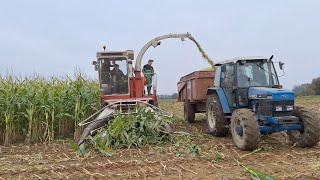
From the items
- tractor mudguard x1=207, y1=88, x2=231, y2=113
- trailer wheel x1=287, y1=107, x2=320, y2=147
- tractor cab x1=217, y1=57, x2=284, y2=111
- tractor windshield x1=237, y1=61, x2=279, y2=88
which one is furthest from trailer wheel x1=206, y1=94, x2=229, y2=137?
trailer wheel x1=287, y1=107, x2=320, y2=147

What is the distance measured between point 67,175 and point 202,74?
6538 mm

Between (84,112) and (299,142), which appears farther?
(84,112)

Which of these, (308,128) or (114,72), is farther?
(114,72)

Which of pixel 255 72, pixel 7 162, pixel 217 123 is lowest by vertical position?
pixel 7 162

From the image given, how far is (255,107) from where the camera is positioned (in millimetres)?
8328

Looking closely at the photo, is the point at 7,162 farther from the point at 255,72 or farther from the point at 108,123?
the point at 255,72

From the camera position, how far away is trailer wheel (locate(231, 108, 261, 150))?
7.25 m

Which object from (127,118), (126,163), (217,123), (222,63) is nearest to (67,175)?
(126,163)

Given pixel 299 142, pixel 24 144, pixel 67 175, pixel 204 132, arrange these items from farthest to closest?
pixel 204 132 < pixel 24 144 < pixel 299 142 < pixel 67 175

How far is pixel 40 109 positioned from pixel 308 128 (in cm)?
696

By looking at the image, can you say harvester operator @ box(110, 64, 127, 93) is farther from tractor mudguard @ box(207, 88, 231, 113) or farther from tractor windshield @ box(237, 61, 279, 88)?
tractor windshield @ box(237, 61, 279, 88)

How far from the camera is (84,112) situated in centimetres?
1102

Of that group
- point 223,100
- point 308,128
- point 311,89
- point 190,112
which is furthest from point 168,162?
point 311,89

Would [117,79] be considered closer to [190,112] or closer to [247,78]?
[190,112]
